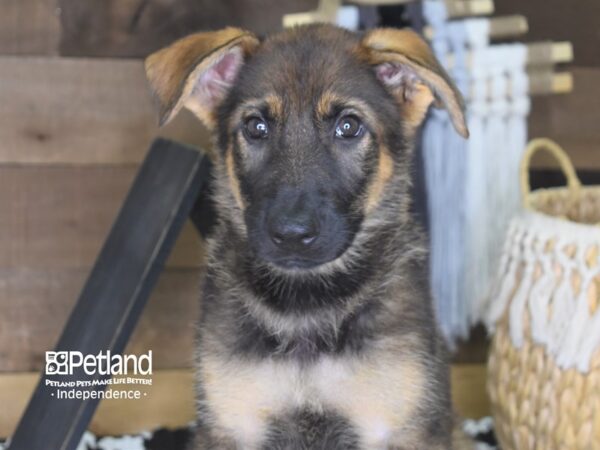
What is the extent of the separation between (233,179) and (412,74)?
20.6 inches

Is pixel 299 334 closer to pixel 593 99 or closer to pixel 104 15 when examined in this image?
pixel 104 15

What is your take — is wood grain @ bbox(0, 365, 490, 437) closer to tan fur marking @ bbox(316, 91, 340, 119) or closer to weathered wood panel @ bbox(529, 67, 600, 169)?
weathered wood panel @ bbox(529, 67, 600, 169)

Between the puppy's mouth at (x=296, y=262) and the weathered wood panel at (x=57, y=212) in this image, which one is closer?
the puppy's mouth at (x=296, y=262)

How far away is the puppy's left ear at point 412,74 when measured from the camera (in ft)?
6.20

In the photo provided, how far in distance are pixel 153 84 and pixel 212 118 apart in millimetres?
266

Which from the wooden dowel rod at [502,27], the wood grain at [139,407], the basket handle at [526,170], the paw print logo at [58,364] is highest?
the wooden dowel rod at [502,27]

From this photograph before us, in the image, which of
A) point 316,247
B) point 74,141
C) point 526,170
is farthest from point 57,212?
point 526,170

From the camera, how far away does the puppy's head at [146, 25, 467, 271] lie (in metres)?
1.87

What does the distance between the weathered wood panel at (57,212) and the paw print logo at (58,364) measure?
1.95 feet

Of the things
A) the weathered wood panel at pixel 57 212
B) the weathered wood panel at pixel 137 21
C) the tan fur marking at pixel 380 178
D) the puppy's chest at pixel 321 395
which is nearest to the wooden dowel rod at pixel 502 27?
the weathered wood panel at pixel 137 21

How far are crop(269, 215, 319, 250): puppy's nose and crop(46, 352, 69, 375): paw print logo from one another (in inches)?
38.1

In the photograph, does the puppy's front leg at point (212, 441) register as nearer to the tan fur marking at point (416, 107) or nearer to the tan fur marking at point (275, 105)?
the tan fur marking at point (275, 105)

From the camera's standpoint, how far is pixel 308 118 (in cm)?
197

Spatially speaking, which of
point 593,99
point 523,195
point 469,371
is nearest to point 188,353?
point 469,371
